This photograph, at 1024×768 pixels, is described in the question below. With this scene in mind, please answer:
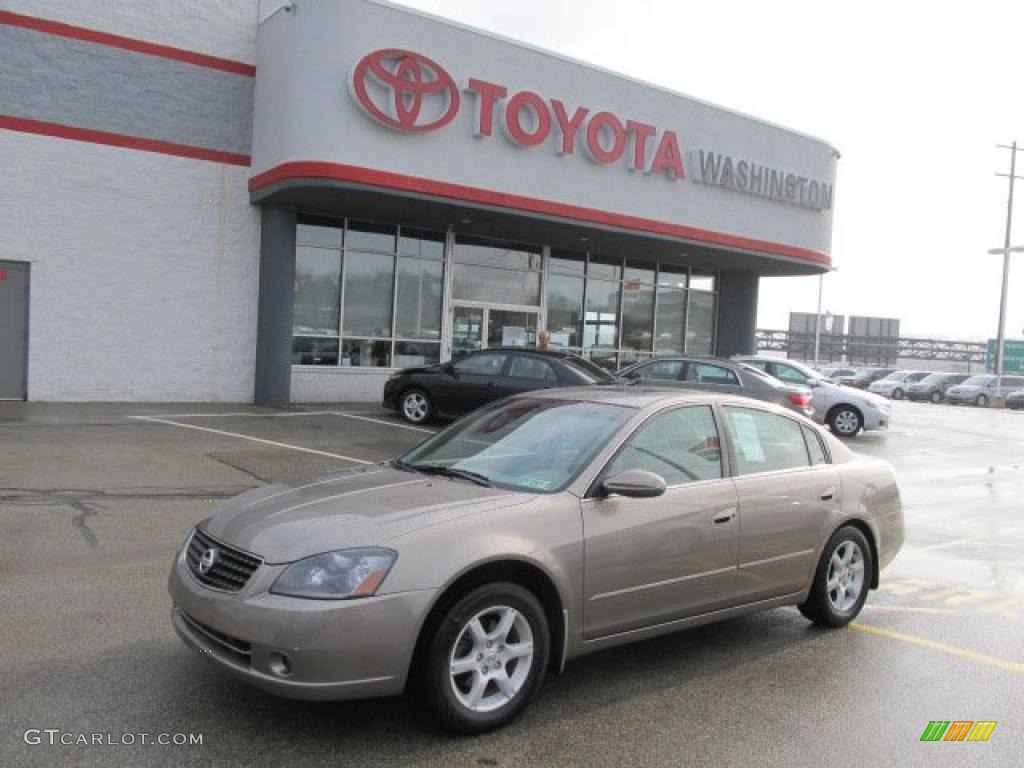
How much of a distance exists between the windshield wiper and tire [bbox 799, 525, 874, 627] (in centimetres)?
229

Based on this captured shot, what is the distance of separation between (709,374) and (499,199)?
5092 millimetres

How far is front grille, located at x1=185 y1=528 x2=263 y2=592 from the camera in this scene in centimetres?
368

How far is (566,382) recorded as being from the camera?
44.5 feet

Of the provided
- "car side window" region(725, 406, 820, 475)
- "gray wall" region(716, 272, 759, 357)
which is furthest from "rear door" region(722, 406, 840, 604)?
"gray wall" region(716, 272, 759, 357)

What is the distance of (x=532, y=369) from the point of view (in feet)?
45.7

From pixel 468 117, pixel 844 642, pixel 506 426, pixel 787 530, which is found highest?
pixel 468 117

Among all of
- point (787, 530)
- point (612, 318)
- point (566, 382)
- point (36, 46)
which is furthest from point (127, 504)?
point (612, 318)

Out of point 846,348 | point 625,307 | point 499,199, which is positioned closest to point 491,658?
point 499,199

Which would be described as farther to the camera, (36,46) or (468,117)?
(468,117)

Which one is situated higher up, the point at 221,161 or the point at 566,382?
the point at 221,161

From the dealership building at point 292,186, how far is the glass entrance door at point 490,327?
0.06m

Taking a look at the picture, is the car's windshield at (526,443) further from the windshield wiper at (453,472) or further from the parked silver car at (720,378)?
the parked silver car at (720,378)

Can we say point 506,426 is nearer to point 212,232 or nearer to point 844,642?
point 844,642

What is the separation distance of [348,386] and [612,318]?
770 cm
